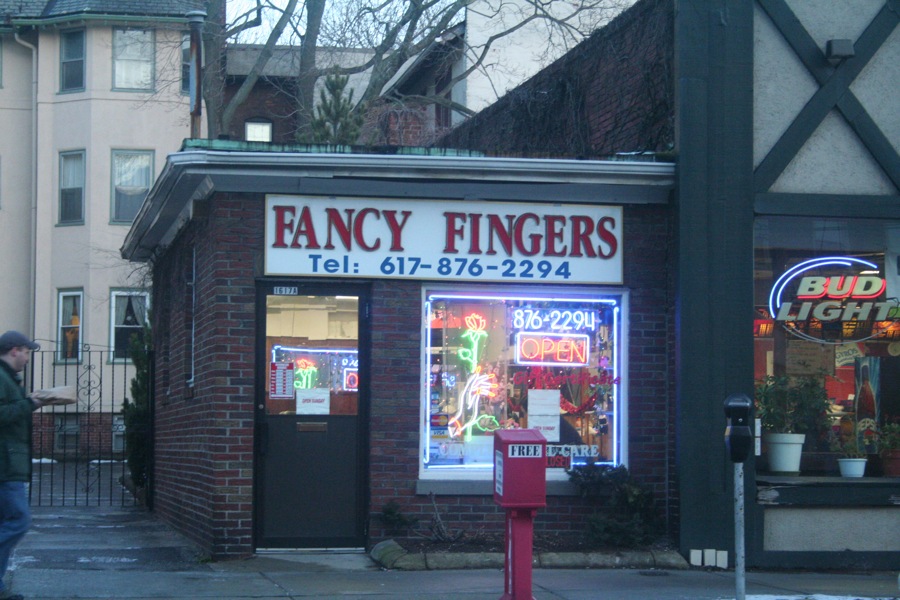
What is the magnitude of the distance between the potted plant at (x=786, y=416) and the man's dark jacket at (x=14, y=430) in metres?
6.49

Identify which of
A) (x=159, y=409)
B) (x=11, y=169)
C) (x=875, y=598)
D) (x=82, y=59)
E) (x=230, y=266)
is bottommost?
(x=875, y=598)

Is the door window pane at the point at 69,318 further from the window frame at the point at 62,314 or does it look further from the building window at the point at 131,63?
the building window at the point at 131,63

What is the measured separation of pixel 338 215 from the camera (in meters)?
10.8

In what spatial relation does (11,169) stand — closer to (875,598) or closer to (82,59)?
(82,59)

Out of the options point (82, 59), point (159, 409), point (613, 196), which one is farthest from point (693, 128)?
point (82, 59)

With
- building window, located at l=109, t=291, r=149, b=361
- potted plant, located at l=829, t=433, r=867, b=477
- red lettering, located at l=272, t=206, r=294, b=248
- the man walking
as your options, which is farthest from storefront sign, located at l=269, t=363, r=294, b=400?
building window, located at l=109, t=291, r=149, b=361

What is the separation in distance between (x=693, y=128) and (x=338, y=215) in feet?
11.0

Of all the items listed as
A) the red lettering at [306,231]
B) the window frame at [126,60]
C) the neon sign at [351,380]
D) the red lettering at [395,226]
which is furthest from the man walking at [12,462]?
the window frame at [126,60]

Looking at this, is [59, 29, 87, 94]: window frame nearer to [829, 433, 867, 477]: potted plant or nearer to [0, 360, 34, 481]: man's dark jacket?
[0, 360, 34, 481]: man's dark jacket

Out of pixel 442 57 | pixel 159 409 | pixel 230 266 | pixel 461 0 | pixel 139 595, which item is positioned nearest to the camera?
pixel 139 595

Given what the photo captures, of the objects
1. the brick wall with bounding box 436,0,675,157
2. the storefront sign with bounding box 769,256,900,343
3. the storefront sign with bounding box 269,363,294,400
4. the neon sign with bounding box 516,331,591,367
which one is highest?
the brick wall with bounding box 436,0,675,157

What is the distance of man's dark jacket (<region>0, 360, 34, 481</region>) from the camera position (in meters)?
8.12

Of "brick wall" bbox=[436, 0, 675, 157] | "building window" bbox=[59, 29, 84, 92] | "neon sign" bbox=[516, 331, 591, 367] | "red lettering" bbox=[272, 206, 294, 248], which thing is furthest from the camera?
"building window" bbox=[59, 29, 84, 92]

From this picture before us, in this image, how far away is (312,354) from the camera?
10.9 m
